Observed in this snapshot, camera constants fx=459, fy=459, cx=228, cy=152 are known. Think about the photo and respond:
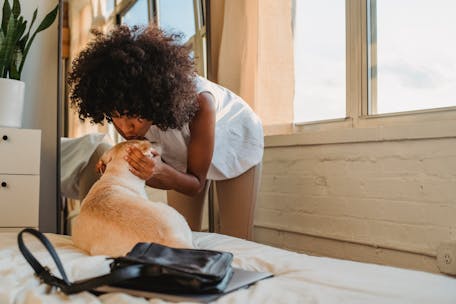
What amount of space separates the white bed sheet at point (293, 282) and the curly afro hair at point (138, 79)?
45 cm

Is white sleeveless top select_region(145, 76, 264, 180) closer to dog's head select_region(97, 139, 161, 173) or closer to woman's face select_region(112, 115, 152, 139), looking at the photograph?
woman's face select_region(112, 115, 152, 139)

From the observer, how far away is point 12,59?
6.18 ft

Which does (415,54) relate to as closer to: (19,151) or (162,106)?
(162,106)

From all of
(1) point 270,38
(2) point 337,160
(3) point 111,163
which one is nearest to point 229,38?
(1) point 270,38

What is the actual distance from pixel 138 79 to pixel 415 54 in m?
1.00

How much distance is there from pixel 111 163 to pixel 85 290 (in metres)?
0.54

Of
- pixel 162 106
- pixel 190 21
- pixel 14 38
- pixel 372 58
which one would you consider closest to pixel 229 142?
pixel 162 106

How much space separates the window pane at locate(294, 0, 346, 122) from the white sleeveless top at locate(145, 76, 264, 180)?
445 mm

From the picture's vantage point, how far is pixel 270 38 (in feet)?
6.51

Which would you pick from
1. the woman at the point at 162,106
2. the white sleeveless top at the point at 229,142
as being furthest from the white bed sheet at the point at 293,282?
the white sleeveless top at the point at 229,142

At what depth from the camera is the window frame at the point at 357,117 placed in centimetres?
156

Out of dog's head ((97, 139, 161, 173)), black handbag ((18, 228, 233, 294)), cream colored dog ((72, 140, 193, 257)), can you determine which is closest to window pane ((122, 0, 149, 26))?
dog's head ((97, 139, 161, 173))

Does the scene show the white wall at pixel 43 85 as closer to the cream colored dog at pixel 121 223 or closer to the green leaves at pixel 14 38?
the green leaves at pixel 14 38

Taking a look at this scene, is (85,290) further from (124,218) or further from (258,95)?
(258,95)
